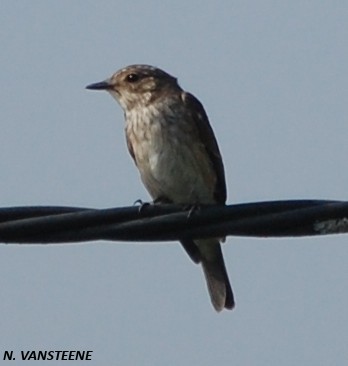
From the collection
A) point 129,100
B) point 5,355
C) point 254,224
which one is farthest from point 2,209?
point 129,100

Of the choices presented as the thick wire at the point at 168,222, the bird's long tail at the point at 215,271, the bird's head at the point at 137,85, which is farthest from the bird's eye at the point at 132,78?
the thick wire at the point at 168,222

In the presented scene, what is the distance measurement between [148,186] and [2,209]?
13.0ft

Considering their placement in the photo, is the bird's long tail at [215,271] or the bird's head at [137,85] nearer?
the bird's long tail at [215,271]

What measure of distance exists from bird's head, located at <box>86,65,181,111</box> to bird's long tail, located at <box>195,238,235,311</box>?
4.44ft

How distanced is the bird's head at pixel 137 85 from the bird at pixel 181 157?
2 centimetres

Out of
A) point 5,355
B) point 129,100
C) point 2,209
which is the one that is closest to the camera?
point 2,209

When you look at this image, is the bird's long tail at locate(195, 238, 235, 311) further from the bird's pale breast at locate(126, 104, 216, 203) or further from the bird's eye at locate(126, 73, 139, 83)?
the bird's eye at locate(126, 73, 139, 83)

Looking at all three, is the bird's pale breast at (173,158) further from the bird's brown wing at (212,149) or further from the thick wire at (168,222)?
the thick wire at (168,222)

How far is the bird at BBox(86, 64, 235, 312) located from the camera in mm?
9719

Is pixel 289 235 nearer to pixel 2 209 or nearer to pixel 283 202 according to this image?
pixel 283 202

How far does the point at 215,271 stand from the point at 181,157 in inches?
47.6

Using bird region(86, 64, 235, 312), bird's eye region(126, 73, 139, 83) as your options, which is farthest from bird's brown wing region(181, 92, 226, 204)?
bird's eye region(126, 73, 139, 83)

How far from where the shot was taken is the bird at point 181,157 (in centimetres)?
972

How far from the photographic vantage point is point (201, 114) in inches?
396
